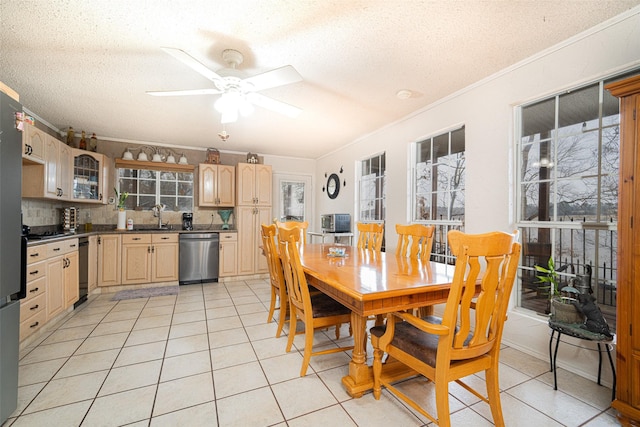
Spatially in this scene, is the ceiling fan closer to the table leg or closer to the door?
the table leg

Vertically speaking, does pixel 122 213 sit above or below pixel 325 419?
above

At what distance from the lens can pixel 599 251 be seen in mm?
2018

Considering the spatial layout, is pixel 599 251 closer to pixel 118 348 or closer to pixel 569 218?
pixel 569 218

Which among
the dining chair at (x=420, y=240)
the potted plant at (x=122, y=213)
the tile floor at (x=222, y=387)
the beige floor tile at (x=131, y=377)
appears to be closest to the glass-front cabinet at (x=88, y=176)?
the potted plant at (x=122, y=213)

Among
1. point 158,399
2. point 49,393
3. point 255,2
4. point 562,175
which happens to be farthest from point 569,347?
point 49,393

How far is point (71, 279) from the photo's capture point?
10.8 ft

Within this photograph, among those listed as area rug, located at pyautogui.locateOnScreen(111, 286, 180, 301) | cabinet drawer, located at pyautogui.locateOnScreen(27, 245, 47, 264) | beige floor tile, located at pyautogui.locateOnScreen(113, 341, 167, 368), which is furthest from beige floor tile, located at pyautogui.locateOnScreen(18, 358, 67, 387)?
area rug, located at pyautogui.locateOnScreen(111, 286, 180, 301)

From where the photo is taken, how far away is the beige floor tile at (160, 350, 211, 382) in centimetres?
202

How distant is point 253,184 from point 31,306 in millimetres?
3381

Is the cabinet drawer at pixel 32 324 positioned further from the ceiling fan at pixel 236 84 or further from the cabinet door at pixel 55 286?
the ceiling fan at pixel 236 84

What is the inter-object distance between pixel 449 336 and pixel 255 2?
219 centimetres

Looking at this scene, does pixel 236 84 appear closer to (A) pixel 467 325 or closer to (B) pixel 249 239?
(A) pixel 467 325

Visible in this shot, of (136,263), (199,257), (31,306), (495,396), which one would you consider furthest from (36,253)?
(495,396)

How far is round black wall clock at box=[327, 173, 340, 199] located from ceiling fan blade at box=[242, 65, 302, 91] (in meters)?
3.33
